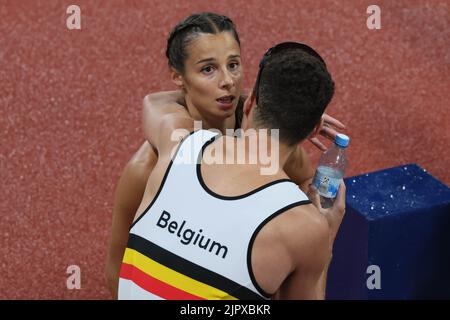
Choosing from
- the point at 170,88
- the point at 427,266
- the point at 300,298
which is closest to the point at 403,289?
the point at 427,266

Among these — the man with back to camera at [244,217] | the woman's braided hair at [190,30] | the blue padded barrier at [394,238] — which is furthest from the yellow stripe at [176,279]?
the blue padded barrier at [394,238]

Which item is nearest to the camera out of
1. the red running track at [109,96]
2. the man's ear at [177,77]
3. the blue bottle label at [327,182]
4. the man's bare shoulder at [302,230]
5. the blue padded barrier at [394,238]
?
the man's bare shoulder at [302,230]

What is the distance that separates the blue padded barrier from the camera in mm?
3357

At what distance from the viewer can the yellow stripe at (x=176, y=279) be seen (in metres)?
2.38

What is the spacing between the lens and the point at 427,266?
11.6ft

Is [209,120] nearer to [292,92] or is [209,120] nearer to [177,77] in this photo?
[177,77]

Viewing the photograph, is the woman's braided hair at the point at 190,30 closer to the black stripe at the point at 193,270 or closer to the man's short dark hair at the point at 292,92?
the man's short dark hair at the point at 292,92

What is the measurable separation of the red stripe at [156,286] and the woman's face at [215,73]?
0.74 m

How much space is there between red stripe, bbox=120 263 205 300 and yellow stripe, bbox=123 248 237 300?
0.01 m

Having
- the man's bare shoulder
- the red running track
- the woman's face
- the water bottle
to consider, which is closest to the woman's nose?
the woman's face

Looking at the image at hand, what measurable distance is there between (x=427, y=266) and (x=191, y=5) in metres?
2.76

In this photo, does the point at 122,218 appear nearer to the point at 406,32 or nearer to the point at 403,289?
the point at 403,289

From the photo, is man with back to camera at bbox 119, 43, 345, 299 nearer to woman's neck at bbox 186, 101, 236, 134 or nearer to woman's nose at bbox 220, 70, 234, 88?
woman's nose at bbox 220, 70, 234, 88

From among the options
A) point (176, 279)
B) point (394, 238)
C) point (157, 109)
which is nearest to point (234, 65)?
point (157, 109)
